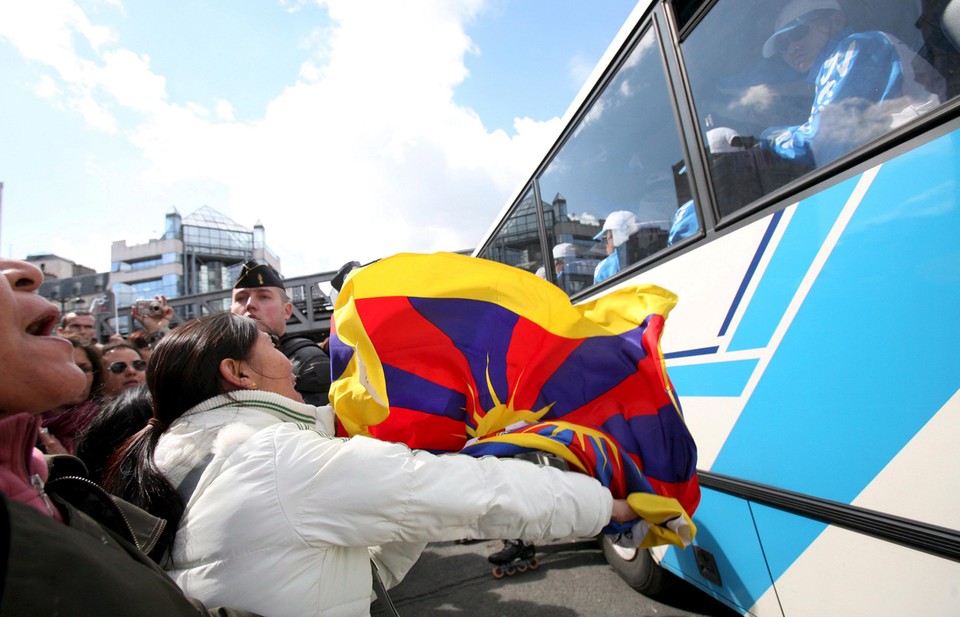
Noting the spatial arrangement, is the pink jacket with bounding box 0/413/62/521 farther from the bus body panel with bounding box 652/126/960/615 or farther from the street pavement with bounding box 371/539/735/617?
the street pavement with bounding box 371/539/735/617

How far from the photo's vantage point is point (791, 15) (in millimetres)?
1821

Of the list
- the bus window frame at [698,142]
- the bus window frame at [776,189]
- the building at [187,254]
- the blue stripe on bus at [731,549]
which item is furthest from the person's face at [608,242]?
the building at [187,254]

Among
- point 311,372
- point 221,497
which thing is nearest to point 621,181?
point 311,372

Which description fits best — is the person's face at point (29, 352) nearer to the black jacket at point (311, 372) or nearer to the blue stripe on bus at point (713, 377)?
the black jacket at point (311, 372)

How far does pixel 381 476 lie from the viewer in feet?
3.67

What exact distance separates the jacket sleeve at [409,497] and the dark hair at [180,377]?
1.46ft

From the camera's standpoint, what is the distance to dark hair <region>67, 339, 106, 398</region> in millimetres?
3076

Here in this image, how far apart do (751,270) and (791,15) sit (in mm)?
971

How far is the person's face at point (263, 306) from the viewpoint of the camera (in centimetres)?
291

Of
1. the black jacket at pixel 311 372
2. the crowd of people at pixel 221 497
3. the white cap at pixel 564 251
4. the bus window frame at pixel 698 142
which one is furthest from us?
the white cap at pixel 564 251

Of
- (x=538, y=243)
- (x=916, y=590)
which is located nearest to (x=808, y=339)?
(x=916, y=590)

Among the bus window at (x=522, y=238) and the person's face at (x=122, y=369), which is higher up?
the bus window at (x=522, y=238)

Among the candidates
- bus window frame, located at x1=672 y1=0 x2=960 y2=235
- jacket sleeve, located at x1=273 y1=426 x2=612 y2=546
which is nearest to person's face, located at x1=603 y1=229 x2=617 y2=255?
bus window frame, located at x1=672 y1=0 x2=960 y2=235

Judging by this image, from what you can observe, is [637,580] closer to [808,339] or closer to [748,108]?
[808,339]
